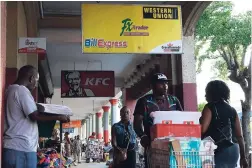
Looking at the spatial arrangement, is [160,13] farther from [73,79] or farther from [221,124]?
[73,79]

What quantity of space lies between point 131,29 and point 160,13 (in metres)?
0.59

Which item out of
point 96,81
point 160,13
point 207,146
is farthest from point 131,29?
point 96,81

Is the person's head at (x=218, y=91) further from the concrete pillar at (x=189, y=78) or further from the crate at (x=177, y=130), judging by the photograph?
the concrete pillar at (x=189, y=78)

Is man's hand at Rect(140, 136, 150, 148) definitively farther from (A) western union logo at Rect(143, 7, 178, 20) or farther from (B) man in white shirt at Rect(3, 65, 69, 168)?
(A) western union logo at Rect(143, 7, 178, 20)

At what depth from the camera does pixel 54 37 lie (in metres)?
9.47

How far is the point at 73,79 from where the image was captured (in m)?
11.6

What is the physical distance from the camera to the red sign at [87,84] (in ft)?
37.8

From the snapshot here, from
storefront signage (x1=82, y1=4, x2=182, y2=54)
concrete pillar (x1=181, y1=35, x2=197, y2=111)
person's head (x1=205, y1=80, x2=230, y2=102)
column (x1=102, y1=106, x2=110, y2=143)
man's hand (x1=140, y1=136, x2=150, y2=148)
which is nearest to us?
person's head (x1=205, y1=80, x2=230, y2=102)

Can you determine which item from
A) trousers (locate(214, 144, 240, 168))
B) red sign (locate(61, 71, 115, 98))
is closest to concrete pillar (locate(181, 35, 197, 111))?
red sign (locate(61, 71, 115, 98))

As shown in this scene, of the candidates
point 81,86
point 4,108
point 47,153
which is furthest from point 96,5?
point 81,86

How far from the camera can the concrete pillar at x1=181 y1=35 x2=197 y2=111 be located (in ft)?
27.7

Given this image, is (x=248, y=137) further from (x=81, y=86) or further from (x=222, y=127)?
(x=222, y=127)

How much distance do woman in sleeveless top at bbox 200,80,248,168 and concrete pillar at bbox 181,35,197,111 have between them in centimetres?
484

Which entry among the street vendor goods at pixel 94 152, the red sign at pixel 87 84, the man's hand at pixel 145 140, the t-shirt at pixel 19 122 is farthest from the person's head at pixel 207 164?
the street vendor goods at pixel 94 152
